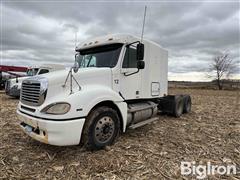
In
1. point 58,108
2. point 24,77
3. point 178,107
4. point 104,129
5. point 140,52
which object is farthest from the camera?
point 24,77

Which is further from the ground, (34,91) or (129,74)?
(129,74)

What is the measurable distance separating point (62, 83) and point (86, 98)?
65 cm

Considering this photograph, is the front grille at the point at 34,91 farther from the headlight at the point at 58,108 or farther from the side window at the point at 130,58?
the side window at the point at 130,58

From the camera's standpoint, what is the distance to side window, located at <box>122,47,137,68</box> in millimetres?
6047

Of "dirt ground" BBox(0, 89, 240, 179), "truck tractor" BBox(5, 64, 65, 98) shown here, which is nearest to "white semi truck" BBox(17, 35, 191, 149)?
"dirt ground" BBox(0, 89, 240, 179)

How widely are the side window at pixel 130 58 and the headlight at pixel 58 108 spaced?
7.33 feet

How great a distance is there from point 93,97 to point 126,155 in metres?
1.51

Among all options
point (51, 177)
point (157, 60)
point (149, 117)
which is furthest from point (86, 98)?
point (157, 60)

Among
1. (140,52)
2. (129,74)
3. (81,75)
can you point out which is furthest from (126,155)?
(140,52)

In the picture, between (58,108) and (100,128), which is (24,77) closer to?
(100,128)

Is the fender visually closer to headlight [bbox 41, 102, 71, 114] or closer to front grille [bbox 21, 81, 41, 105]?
headlight [bbox 41, 102, 71, 114]

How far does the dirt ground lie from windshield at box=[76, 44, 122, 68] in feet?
7.10

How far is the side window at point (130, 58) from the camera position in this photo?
6.05 meters

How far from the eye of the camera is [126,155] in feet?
16.0
